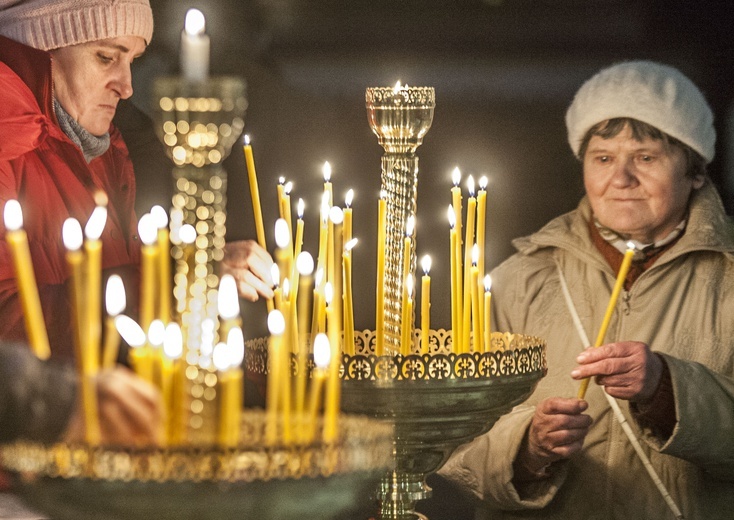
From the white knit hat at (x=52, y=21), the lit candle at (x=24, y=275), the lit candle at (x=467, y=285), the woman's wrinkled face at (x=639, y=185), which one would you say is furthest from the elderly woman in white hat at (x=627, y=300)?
the lit candle at (x=24, y=275)

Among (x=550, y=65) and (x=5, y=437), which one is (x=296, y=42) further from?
(x=5, y=437)

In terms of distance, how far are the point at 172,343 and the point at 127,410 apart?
7cm

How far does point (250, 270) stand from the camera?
1.79m

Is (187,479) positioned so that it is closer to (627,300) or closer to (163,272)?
(163,272)

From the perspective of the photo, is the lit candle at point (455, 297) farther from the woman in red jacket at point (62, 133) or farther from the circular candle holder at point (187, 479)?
the circular candle holder at point (187, 479)

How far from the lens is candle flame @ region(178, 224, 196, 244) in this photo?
0.90 metres

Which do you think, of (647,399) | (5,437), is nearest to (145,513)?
(5,437)

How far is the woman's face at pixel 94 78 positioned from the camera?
2078mm

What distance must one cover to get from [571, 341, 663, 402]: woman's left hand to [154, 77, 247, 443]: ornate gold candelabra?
2.84ft

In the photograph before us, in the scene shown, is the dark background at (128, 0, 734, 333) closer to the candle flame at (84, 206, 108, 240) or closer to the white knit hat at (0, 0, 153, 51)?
the white knit hat at (0, 0, 153, 51)

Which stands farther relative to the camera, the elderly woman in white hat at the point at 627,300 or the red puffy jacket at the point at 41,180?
the elderly woman in white hat at the point at 627,300

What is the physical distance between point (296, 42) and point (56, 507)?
174 cm

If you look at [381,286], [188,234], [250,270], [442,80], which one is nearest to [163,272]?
[188,234]

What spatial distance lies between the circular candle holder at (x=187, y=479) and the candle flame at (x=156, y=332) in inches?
5.4
